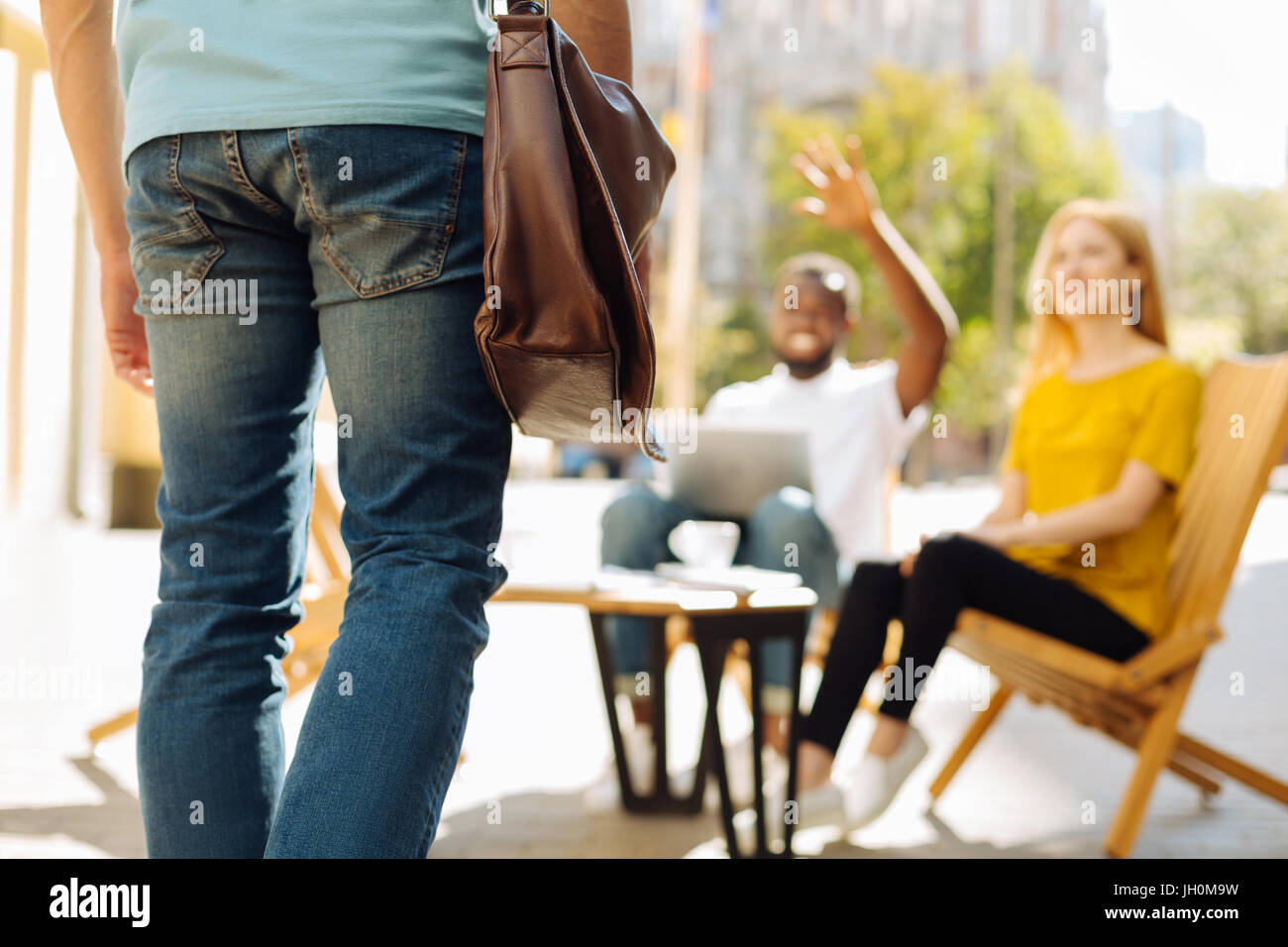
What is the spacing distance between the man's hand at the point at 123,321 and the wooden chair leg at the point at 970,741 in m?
2.38

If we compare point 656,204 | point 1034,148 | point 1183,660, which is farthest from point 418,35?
point 1034,148

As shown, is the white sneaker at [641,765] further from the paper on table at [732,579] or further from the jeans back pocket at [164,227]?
the jeans back pocket at [164,227]

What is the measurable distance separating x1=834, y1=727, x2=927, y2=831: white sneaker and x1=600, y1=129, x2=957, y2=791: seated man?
24cm

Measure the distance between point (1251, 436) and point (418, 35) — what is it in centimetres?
249

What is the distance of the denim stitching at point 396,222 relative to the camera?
4.33 ft

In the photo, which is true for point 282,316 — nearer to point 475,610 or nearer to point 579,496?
point 475,610

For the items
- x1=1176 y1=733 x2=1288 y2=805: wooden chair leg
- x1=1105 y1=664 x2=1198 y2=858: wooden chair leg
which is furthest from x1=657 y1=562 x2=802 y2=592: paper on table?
x1=1176 y1=733 x2=1288 y2=805: wooden chair leg

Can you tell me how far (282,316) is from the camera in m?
1.44

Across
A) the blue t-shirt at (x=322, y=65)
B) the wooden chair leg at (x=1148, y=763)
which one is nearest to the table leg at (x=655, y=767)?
the wooden chair leg at (x=1148, y=763)

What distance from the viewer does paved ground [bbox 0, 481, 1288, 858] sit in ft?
9.66

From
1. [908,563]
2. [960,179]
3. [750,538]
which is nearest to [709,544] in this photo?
[750,538]

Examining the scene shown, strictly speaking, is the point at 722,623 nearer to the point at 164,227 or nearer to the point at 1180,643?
the point at 1180,643

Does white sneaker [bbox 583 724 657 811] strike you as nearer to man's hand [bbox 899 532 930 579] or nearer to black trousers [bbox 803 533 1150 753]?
black trousers [bbox 803 533 1150 753]

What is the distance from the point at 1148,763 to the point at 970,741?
2.08 feet
